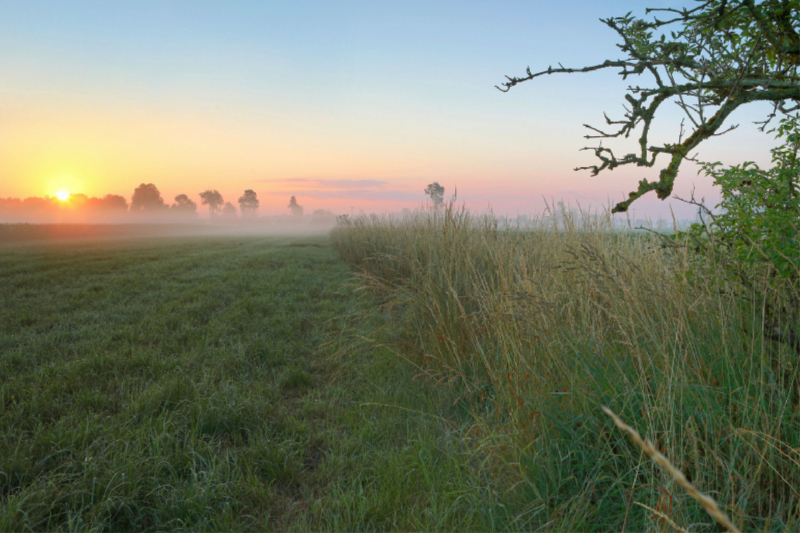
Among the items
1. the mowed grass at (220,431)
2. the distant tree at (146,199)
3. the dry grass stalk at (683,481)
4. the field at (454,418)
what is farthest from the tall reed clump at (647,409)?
the distant tree at (146,199)

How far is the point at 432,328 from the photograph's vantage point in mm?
3787

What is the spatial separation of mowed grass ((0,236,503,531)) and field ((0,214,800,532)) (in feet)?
0.06

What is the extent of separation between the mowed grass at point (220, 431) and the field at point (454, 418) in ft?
0.06

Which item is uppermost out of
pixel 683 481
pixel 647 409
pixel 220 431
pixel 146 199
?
pixel 146 199

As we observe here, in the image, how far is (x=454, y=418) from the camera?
3.09 meters

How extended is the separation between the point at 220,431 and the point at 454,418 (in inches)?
67.2

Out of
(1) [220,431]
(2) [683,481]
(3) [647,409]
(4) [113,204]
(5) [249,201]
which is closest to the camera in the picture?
(2) [683,481]

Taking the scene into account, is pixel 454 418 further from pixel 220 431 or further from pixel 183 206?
pixel 183 206

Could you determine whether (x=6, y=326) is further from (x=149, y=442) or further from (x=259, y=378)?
(x=149, y=442)

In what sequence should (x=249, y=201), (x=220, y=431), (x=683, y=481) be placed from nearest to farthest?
(x=683, y=481)
(x=220, y=431)
(x=249, y=201)

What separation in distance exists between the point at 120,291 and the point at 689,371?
8.90m

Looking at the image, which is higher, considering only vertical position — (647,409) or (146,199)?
(146,199)

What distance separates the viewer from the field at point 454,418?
1.71 metres

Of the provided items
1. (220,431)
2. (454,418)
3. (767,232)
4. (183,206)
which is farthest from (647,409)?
(183,206)
